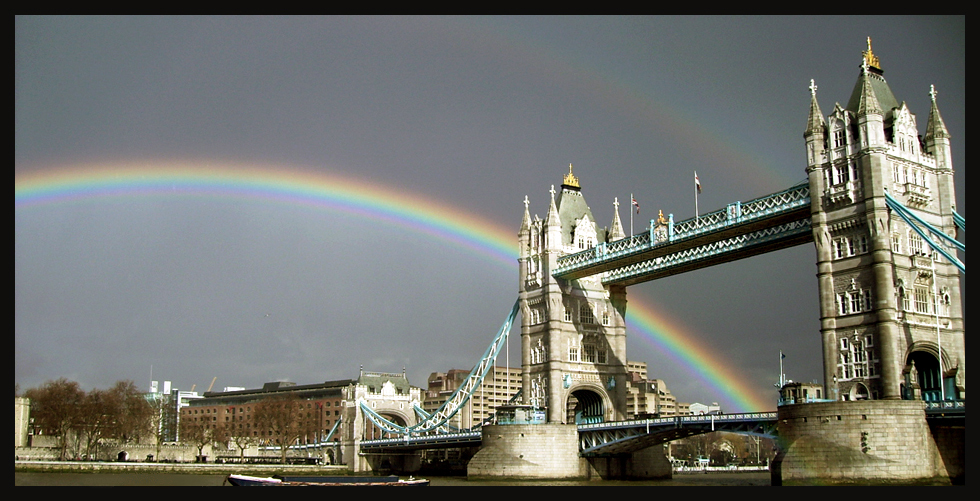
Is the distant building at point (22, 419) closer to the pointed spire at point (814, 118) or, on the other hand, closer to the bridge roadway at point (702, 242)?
the bridge roadway at point (702, 242)

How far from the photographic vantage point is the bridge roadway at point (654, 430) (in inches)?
2482

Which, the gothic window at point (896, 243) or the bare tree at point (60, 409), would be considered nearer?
the gothic window at point (896, 243)

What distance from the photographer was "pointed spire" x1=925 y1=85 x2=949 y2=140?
71625 millimetres

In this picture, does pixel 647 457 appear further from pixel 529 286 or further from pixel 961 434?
pixel 961 434

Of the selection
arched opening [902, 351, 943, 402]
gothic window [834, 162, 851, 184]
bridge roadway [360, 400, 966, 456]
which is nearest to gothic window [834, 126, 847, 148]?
gothic window [834, 162, 851, 184]

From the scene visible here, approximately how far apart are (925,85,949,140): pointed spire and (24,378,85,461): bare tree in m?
95.3

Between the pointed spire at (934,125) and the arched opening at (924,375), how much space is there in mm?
15357

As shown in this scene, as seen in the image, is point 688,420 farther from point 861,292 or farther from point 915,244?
point 915,244

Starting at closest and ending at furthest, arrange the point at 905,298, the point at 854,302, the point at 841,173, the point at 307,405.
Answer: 1. the point at 905,298
2. the point at 854,302
3. the point at 841,173
4. the point at 307,405

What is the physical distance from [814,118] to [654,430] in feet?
94.8

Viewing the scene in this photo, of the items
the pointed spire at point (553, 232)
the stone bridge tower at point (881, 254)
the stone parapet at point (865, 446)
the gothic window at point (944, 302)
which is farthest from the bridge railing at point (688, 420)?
the pointed spire at point (553, 232)

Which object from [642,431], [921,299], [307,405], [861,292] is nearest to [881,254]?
[861,292]

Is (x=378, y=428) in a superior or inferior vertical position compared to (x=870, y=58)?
inferior

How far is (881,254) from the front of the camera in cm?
6644
